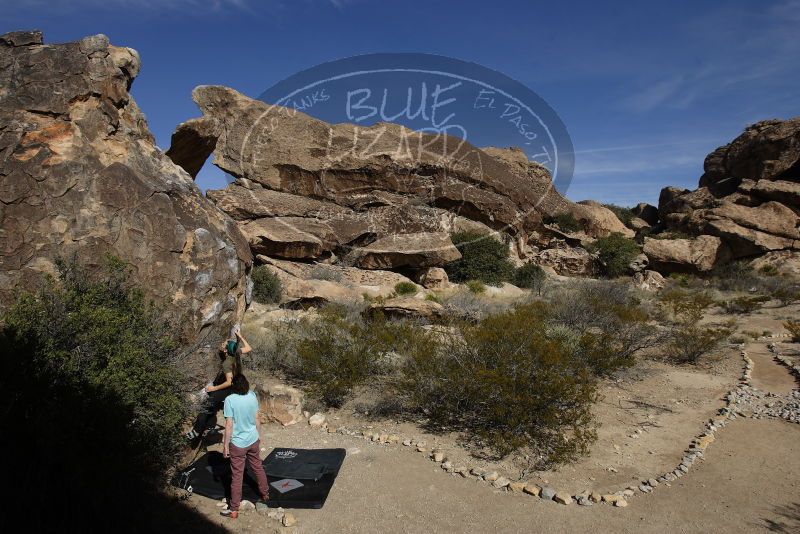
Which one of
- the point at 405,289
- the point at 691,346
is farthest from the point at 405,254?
the point at 691,346

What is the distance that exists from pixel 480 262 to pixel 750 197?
17.0 meters

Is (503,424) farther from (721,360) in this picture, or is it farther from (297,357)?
(721,360)

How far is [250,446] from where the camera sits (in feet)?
12.8

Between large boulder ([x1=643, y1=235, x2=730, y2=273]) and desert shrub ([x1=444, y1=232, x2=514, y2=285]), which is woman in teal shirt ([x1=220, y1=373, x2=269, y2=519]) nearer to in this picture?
desert shrub ([x1=444, y1=232, x2=514, y2=285])

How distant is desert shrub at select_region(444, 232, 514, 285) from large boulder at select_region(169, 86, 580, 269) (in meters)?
1.22

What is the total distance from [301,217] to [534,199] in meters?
13.6

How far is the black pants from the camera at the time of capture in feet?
15.2

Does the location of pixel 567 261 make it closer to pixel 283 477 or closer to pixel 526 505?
pixel 526 505

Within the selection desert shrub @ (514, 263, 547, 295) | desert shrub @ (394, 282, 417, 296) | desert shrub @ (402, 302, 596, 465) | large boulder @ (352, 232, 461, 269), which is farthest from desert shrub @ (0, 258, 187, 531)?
desert shrub @ (514, 263, 547, 295)

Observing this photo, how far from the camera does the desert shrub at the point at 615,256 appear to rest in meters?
25.0

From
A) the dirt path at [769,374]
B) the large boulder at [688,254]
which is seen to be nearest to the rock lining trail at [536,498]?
the dirt path at [769,374]

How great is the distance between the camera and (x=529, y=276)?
856 inches

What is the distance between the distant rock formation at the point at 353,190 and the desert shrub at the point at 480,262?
3.67 ft

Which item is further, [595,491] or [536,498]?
[595,491]
